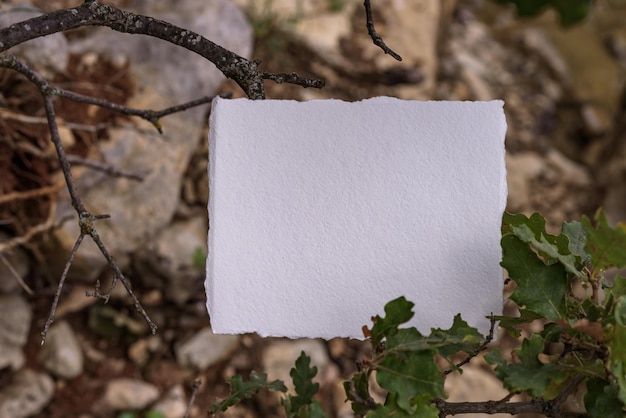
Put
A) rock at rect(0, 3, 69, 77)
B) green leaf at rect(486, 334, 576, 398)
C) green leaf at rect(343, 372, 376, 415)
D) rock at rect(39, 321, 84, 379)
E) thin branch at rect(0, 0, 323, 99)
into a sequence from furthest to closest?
1. rock at rect(39, 321, 84, 379)
2. rock at rect(0, 3, 69, 77)
3. thin branch at rect(0, 0, 323, 99)
4. green leaf at rect(343, 372, 376, 415)
5. green leaf at rect(486, 334, 576, 398)

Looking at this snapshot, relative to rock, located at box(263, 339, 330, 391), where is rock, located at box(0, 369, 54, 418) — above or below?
above

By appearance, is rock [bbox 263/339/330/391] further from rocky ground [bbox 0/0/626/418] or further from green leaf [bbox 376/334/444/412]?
green leaf [bbox 376/334/444/412]

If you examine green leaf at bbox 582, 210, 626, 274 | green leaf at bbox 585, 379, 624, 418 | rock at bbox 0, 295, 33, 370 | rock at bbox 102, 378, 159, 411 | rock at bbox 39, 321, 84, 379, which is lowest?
rock at bbox 102, 378, 159, 411

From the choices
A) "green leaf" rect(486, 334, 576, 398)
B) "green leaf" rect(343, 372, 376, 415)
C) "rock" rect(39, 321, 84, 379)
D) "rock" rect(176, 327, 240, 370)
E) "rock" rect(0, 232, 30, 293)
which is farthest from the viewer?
"rock" rect(176, 327, 240, 370)

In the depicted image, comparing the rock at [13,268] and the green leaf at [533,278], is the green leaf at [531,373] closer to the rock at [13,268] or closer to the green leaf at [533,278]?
the green leaf at [533,278]

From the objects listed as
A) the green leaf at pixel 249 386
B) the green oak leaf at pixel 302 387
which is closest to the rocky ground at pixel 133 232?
the green leaf at pixel 249 386

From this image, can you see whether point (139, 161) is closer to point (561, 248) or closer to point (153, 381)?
point (153, 381)

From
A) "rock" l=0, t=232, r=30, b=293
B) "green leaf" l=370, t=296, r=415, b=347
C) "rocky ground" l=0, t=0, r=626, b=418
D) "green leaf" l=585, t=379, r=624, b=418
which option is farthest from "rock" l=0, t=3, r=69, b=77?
"green leaf" l=585, t=379, r=624, b=418

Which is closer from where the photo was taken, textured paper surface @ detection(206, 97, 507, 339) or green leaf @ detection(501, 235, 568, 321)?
green leaf @ detection(501, 235, 568, 321)
